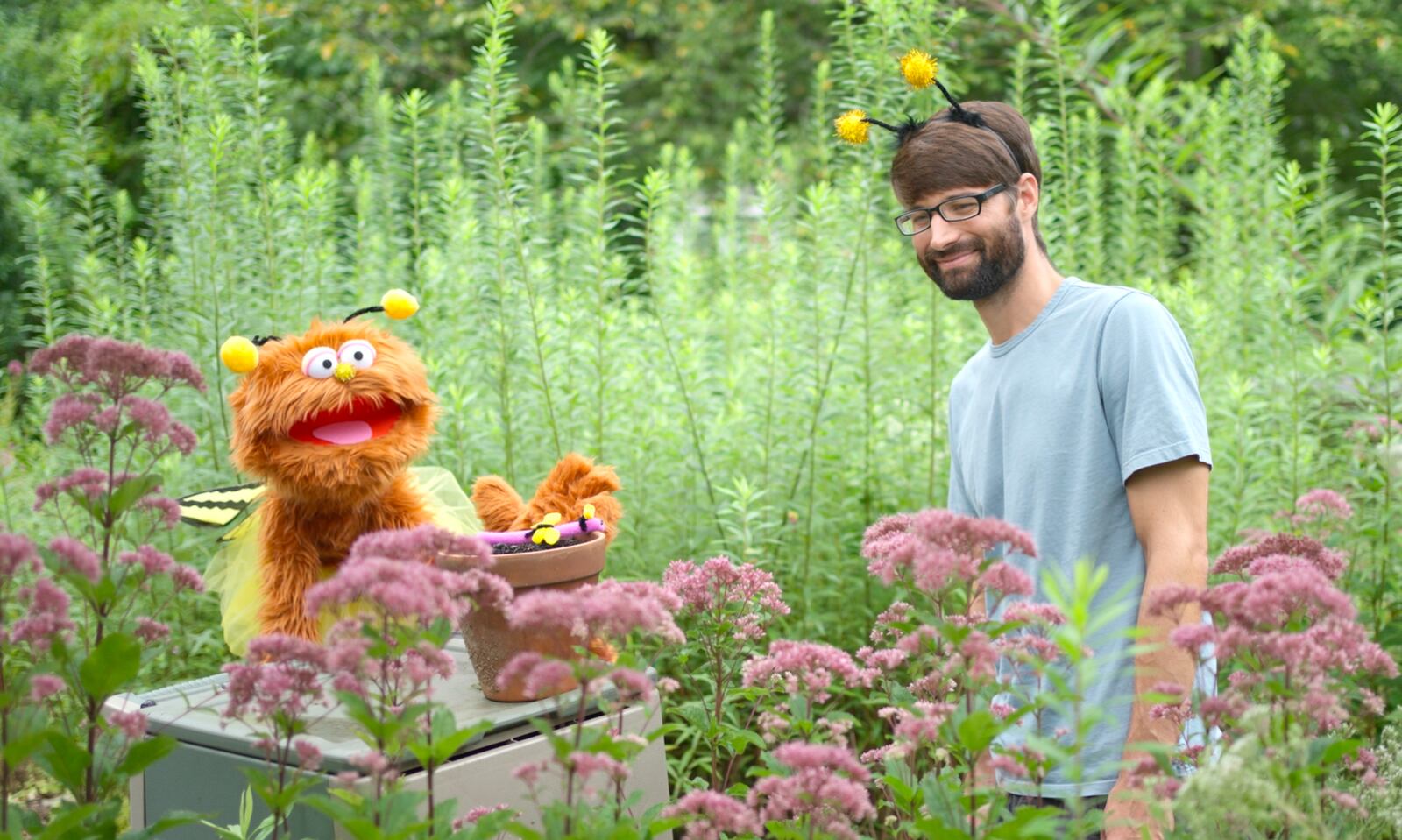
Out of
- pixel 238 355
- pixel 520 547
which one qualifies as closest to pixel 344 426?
pixel 238 355

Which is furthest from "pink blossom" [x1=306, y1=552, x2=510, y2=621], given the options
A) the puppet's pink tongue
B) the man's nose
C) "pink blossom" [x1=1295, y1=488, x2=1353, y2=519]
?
"pink blossom" [x1=1295, y1=488, x2=1353, y2=519]

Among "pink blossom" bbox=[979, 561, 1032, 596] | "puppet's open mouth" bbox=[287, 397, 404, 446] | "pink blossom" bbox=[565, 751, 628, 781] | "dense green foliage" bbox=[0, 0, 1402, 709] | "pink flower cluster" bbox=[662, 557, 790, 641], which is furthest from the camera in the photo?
"dense green foliage" bbox=[0, 0, 1402, 709]

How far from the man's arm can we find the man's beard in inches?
18.2

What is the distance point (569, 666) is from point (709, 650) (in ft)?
2.54

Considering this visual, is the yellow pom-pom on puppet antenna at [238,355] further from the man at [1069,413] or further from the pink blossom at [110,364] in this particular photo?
the man at [1069,413]

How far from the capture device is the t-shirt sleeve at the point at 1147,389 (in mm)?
1994

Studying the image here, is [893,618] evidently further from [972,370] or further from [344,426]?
[344,426]

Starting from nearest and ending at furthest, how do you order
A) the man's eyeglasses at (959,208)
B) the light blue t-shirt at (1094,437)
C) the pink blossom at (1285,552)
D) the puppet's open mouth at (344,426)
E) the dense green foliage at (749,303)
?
the pink blossom at (1285,552), the light blue t-shirt at (1094,437), the man's eyeglasses at (959,208), the puppet's open mouth at (344,426), the dense green foliage at (749,303)

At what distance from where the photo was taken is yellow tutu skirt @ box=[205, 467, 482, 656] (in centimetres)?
240

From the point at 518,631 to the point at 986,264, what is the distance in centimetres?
110

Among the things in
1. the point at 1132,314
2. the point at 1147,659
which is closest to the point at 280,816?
the point at 1147,659

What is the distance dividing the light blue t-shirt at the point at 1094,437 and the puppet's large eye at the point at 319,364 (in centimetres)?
131

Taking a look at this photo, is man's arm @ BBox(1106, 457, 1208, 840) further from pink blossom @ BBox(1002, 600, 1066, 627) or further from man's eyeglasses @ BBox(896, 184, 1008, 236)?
man's eyeglasses @ BBox(896, 184, 1008, 236)

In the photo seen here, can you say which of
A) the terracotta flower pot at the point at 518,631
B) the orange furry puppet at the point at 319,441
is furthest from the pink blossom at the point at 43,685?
the orange furry puppet at the point at 319,441
